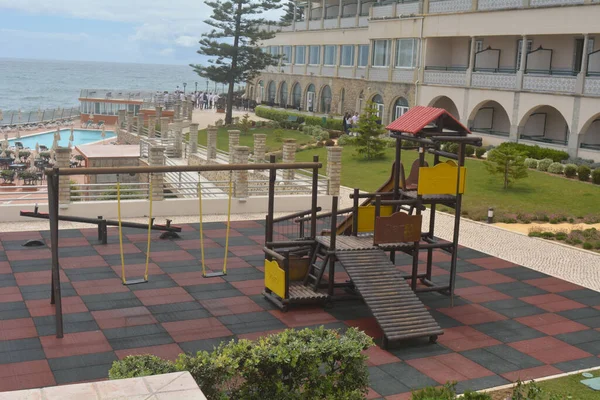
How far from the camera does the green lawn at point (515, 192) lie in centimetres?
2486

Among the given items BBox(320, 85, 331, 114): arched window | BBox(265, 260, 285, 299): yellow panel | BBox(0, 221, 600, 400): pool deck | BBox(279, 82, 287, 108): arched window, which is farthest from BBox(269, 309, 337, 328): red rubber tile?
BBox(279, 82, 287, 108): arched window

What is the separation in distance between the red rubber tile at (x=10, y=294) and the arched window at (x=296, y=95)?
48653 mm

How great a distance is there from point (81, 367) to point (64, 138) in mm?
50180

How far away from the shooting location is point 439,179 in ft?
48.1

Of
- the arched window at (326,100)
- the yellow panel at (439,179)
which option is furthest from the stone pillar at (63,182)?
the arched window at (326,100)

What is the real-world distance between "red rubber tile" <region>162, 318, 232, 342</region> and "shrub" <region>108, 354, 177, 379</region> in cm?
381

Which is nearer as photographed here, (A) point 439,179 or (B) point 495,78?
(A) point 439,179

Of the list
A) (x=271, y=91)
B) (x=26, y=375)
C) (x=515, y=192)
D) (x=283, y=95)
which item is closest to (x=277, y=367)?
(x=26, y=375)

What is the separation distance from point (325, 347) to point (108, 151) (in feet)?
97.9

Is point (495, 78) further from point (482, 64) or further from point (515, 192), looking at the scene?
point (515, 192)

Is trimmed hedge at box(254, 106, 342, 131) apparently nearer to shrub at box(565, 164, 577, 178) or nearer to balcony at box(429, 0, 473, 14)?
balcony at box(429, 0, 473, 14)

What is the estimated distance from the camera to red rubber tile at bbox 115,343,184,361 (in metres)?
11.6

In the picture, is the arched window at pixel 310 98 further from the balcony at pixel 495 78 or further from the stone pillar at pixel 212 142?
the stone pillar at pixel 212 142

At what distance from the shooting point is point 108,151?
37.0 metres
